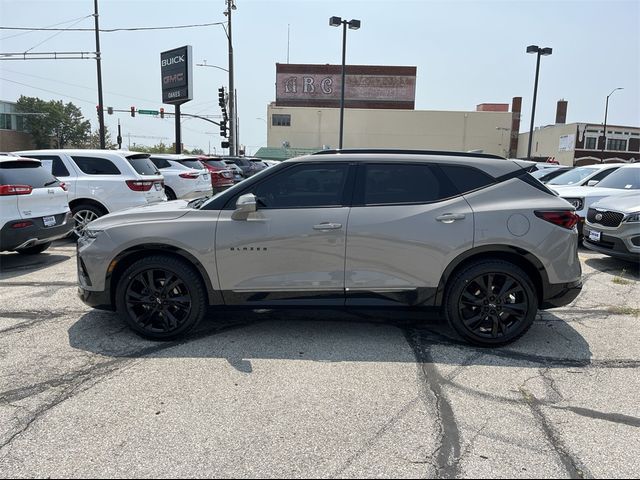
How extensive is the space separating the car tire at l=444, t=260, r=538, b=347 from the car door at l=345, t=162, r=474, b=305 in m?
0.22

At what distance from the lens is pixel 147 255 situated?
4.41 metres

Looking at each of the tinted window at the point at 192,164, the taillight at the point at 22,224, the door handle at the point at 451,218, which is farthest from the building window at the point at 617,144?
the taillight at the point at 22,224

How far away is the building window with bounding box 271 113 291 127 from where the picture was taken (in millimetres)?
57344

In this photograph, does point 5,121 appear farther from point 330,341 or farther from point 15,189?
point 330,341

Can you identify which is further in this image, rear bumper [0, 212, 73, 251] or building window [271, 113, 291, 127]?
building window [271, 113, 291, 127]

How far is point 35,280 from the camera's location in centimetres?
662

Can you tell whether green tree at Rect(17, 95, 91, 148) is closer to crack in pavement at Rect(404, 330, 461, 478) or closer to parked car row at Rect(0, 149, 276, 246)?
parked car row at Rect(0, 149, 276, 246)

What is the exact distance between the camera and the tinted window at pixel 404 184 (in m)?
4.36

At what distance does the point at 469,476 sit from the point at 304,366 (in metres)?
1.67

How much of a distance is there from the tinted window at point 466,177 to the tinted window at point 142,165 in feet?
22.9

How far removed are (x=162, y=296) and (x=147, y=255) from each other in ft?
1.34

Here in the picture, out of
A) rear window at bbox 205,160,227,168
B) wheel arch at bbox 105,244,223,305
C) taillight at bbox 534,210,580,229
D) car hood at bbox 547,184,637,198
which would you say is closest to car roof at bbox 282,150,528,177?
taillight at bbox 534,210,580,229

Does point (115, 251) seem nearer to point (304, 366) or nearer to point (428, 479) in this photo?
point (304, 366)

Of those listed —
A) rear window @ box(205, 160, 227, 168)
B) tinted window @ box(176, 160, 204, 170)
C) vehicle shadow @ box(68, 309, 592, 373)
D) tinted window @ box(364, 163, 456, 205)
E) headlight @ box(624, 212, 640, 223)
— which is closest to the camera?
vehicle shadow @ box(68, 309, 592, 373)
